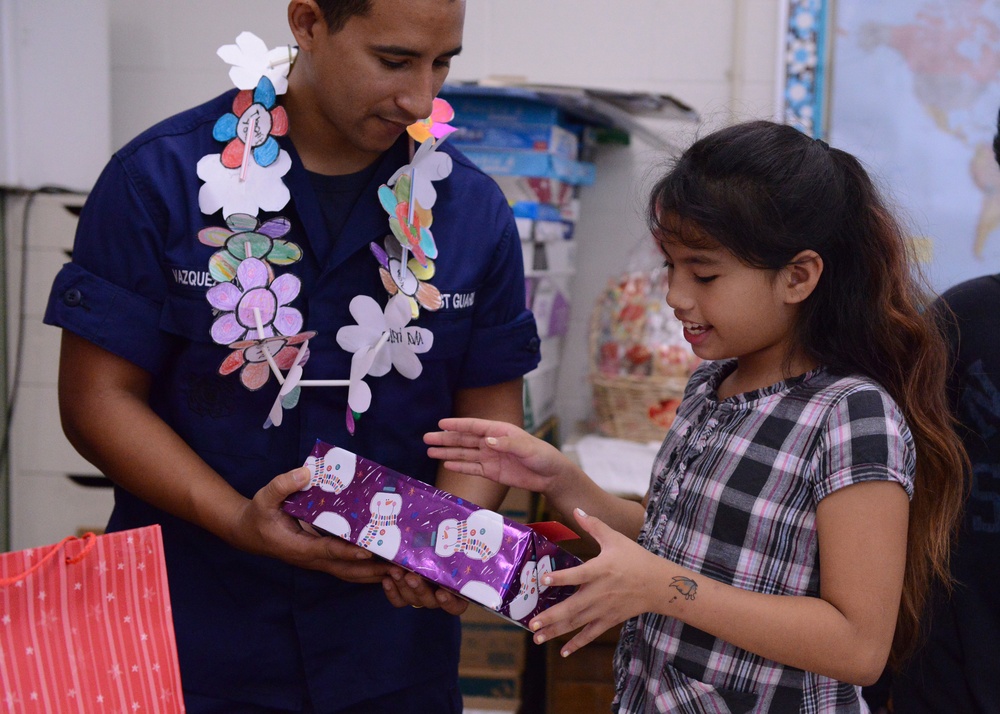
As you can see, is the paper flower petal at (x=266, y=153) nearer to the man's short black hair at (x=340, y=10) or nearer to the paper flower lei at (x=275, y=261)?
the paper flower lei at (x=275, y=261)

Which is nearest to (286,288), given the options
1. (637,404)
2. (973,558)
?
(973,558)

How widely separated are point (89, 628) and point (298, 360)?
42cm

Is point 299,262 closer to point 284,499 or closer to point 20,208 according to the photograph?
point 284,499

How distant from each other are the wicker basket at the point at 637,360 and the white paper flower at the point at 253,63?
125 centimetres

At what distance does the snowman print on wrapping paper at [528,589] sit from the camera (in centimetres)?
95

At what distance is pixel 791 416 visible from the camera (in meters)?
1.04

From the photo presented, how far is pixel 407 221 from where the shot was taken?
3.94 feet

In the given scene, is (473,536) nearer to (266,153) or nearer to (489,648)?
(266,153)

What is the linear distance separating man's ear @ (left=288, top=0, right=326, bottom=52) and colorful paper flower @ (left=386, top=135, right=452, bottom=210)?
191 millimetres

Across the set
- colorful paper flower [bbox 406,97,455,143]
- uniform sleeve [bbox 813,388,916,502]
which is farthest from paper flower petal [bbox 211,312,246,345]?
uniform sleeve [bbox 813,388,916,502]

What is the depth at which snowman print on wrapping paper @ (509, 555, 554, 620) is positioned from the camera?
3.13ft

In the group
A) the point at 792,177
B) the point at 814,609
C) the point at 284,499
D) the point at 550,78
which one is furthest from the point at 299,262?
the point at 550,78

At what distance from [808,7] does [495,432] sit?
5.97 feet

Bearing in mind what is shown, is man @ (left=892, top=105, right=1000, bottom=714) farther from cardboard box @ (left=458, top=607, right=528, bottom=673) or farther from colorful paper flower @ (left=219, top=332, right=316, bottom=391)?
cardboard box @ (left=458, top=607, right=528, bottom=673)
